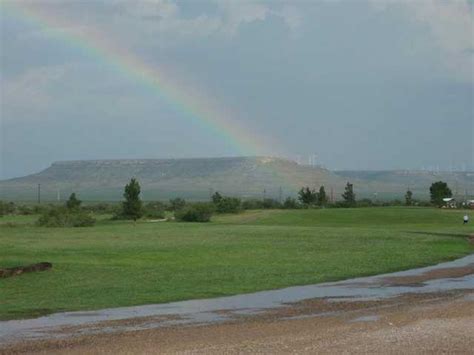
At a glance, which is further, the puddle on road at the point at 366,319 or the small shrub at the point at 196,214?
the small shrub at the point at 196,214

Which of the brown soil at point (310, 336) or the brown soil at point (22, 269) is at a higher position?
the brown soil at point (22, 269)

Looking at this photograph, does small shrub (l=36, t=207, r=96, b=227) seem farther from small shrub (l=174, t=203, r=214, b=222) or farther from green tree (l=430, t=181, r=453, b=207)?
green tree (l=430, t=181, r=453, b=207)

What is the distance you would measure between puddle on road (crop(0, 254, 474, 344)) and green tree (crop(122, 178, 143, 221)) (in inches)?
2590

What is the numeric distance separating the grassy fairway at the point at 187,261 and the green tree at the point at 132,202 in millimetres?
26046

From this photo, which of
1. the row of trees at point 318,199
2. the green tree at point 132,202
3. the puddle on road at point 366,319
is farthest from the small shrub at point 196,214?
the puddle on road at point 366,319

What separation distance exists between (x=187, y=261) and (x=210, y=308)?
16.7 m

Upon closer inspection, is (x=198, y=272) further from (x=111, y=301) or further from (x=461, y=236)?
(x=461, y=236)

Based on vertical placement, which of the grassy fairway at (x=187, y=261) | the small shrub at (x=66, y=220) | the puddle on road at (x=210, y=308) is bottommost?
the puddle on road at (x=210, y=308)

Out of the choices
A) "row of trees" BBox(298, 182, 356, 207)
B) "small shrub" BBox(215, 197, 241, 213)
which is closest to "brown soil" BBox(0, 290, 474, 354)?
"small shrub" BBox(215, 197, 241, 213)

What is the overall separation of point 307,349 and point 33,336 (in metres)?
6.69

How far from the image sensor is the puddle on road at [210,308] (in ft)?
69.5

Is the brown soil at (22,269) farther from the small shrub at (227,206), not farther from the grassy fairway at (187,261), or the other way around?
the small shrub at (227,206)

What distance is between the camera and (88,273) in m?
35.6

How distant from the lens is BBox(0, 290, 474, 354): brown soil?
17.5 meters
